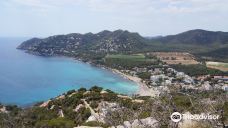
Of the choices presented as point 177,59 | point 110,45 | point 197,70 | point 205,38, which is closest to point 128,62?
point 177,59

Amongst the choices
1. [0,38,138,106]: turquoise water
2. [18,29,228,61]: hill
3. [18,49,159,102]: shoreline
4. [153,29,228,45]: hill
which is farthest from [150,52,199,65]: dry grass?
[153,29,228,45]: hill

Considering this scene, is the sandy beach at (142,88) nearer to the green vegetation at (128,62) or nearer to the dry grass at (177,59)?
the green vegetation at (128,62)

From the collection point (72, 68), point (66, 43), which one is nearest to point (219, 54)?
point (72, 68)

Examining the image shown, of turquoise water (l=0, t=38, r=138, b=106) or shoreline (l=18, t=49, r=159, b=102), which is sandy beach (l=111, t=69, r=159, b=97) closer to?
shoreline (l=18, t=49, r=159, b=102)

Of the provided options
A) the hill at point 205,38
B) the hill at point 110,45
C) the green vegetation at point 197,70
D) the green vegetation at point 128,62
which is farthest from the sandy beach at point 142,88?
the hill at point 205,38

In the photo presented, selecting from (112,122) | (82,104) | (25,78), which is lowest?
(25,78)

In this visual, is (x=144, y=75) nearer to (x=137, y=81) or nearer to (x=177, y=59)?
(x=137, y=81)

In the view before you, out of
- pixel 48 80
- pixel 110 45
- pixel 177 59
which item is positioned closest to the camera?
pixel 48 80

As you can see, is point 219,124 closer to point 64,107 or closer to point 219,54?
point 64,107
